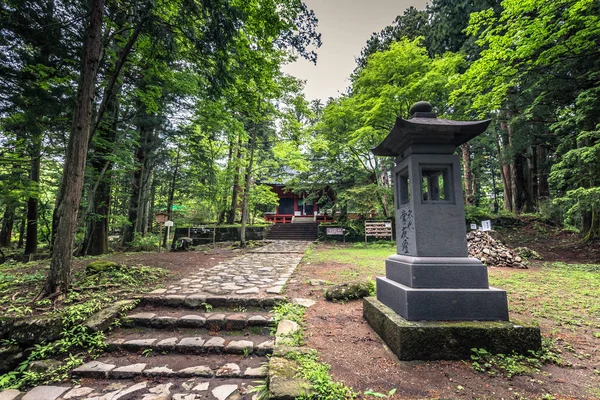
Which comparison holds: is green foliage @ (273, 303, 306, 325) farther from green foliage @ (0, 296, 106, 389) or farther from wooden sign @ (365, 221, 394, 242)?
wooden sign @ (365, 221, 394, 242)

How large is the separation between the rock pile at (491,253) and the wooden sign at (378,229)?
4.84 meters

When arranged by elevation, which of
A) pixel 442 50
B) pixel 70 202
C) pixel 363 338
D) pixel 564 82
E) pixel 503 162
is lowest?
pixel 363 338

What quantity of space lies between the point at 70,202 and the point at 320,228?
11.3 metres

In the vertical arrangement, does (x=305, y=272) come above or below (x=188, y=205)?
below

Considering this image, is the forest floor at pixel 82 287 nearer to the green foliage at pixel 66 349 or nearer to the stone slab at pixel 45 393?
the green foliage at pixel 66 349

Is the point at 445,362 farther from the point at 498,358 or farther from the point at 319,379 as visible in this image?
the point at 319,379

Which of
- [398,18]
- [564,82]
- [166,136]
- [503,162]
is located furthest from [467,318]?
[398,18]

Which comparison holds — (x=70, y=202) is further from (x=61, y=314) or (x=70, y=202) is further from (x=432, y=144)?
(x=432, y=144)

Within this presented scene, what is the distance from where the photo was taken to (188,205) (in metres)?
17.1

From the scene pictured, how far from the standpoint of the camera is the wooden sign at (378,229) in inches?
499

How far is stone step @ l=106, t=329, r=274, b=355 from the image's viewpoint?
263 centimetres

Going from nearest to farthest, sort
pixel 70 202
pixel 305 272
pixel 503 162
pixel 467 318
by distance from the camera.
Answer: pixel 467 318 → pixel 70 202 → pixel 305 272 → pixel 503 162

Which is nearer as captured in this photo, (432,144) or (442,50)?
(432,144)

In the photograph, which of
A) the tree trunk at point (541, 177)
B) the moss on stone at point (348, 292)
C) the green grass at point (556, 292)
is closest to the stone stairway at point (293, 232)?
the green grass at point (556, 292)
